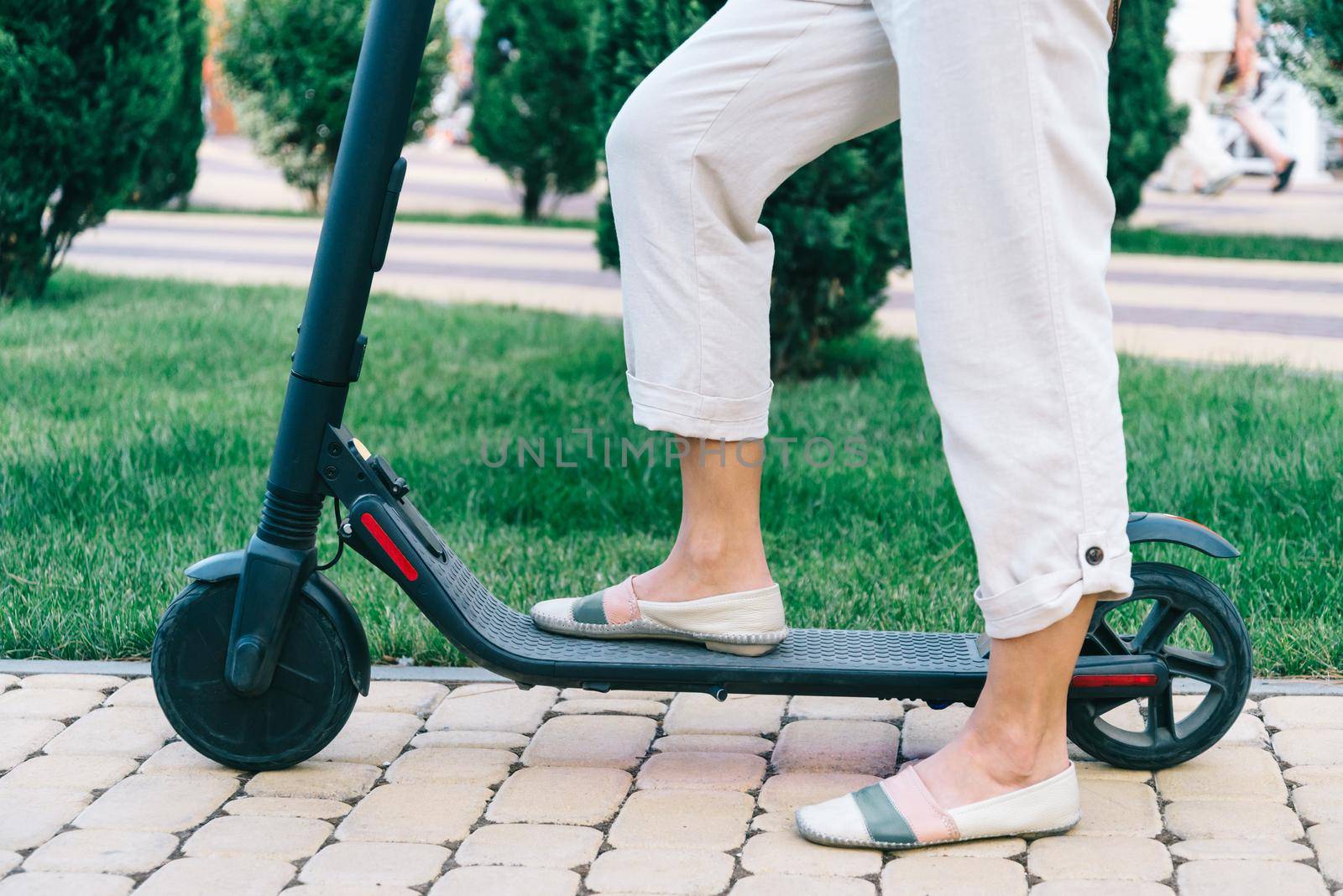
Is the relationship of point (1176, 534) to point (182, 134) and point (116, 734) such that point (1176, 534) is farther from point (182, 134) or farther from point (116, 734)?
point (182, 134)

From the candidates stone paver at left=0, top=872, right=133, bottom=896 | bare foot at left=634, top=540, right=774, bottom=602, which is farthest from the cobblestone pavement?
bare foot at left=634, top=540, right=774, bottom=602

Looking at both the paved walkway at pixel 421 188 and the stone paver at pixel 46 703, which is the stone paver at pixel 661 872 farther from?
the paved walkway at pixel 421 188

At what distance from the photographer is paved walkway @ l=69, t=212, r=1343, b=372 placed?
639cm

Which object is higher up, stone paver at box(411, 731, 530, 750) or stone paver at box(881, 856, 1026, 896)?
stone paver at box(881, 856, 1026, 896)

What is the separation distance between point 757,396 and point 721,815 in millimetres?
605

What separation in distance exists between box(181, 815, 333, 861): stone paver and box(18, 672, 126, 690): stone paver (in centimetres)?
67

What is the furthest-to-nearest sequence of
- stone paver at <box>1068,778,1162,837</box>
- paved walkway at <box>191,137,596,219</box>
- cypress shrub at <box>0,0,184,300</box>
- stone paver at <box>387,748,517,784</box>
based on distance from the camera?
paved walkway at <box>191,137,596,219</box> → cypress shrub at <box>0,0,184,300</box> → stone paver at <box>387,748,517,784</box> → stone paver at <box>1068,778,1162,837</box>

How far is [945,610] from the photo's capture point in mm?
3080

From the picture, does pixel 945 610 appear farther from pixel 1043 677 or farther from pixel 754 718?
pixel 1043 677

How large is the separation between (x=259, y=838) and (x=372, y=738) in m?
0.41

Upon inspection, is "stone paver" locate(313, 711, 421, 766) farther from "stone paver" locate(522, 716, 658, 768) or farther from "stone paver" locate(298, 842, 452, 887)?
"stone paver" locate(298, 842, 452, 887)

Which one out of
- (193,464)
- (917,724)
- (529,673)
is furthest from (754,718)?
(193,464)

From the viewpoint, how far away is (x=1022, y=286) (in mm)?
2041

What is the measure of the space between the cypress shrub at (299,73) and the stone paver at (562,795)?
1040cm
